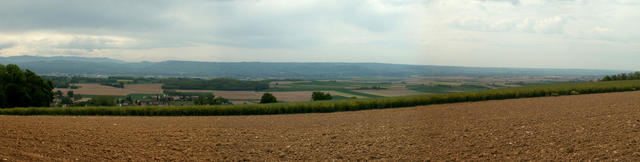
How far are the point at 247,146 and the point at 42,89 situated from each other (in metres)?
36.4

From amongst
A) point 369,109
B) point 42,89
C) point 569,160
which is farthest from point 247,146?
point 42,89

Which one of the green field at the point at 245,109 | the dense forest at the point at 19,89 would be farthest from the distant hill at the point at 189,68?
the green field at the point at 245,109

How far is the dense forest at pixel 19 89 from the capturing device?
35125mm

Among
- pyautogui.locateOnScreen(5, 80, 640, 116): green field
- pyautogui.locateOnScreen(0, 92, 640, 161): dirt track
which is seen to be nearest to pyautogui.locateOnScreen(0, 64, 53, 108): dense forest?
pyautogui.locateOnScreen(5, 80, 640, 116): green field

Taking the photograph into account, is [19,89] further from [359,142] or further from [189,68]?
[189,68]

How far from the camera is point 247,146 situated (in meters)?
11.1

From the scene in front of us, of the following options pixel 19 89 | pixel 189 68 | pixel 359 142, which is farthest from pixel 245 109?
pixel 189 68

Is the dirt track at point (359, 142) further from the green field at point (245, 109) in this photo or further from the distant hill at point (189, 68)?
the distant hill at point (189, 68)

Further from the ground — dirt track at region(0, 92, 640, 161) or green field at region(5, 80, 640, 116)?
dirt track at region(0, 92, 640, 161)

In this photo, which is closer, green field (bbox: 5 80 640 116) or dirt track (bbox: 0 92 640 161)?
dirt track (bbox: 0 92 640 161)

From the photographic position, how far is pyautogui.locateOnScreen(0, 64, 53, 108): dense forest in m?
35.1

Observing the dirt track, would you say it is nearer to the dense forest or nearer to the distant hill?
the dense forest

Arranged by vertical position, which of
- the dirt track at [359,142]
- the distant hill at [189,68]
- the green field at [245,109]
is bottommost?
the green field at [245,109]

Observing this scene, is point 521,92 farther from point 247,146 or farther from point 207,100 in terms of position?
point 207,100
